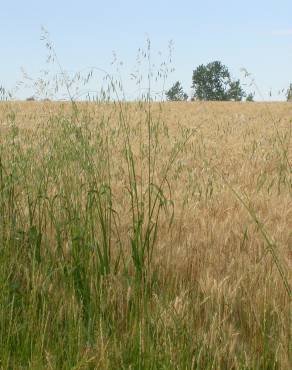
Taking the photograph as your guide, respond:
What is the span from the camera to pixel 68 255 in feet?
8.75

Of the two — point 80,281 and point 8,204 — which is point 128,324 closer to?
point 80,281

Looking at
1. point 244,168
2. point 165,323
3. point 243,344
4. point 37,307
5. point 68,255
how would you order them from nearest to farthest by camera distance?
1. point 165,323
2. point 243,344
3. point 37,307
4. point 68,255
5. point 244,168

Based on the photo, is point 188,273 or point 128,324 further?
point 188,273

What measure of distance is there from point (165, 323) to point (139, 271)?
1.19ft

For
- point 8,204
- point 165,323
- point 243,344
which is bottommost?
point 243,344

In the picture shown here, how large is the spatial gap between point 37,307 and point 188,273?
0.75 meters

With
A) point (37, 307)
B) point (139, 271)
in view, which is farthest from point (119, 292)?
point (37, 307)

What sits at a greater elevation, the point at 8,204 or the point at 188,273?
the point at 8,204

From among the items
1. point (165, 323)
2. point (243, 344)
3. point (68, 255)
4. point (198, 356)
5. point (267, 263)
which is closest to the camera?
point (198, 356)

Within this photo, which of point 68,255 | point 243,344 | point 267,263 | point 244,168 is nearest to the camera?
point 243,344

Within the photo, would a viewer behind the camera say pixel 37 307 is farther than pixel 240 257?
No

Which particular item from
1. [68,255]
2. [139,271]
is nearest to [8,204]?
[68,255]

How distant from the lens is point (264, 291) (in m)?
2.33

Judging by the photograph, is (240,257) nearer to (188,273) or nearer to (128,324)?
(188,273)
